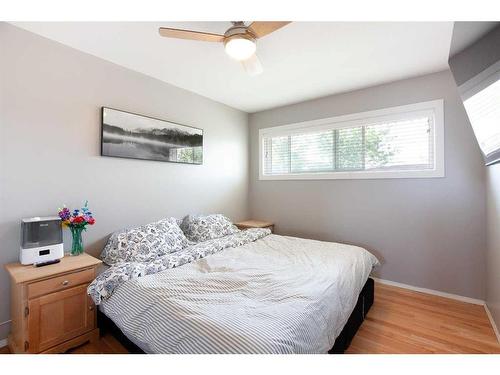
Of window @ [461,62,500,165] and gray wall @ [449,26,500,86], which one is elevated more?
gray wall @ [449,26,500,86]

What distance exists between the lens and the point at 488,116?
5.12ft

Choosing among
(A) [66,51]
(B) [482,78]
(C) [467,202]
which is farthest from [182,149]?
(C) [467,202]

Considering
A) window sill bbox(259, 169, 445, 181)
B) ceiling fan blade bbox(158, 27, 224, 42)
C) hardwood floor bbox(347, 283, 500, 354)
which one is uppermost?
ceiling fan blade bbox(158, 27, 224, 42)

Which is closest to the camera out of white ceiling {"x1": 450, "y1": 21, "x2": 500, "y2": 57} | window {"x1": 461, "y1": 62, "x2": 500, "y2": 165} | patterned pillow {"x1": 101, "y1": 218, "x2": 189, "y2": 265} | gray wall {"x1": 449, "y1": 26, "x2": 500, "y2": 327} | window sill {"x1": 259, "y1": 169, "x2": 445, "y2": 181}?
white ceiling {"x1": 450, "y1": 21, "x2": 500, "y2": 57}

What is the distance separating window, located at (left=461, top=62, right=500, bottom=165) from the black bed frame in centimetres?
150

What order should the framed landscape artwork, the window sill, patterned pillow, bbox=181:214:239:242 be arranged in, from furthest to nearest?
patterned pillow, bbox=181:214:239:242 < the window sill < the framed landscape artwork

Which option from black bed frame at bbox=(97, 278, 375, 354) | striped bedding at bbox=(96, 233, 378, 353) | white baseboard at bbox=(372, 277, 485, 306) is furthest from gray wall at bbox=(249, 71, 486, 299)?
striped bedding at bbox=(96, 233, 378, 353)

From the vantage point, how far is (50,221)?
182 cm

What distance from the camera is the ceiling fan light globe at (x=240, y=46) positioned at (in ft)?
5.24

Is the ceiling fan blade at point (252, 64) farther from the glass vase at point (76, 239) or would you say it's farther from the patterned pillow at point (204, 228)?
the glass vase at point (76, 239)

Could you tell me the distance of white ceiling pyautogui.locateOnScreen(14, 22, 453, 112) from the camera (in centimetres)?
184

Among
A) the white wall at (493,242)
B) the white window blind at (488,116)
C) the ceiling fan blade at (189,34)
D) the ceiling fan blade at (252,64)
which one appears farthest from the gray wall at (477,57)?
the ceiling fan blade at (189,34)

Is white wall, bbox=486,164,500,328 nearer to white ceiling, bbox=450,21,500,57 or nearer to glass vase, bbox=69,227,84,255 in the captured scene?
white ceiling, bbox=450,21,500,57

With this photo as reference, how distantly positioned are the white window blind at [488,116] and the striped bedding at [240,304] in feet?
4.36
